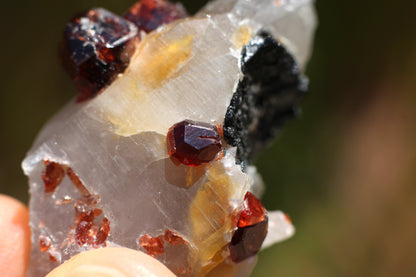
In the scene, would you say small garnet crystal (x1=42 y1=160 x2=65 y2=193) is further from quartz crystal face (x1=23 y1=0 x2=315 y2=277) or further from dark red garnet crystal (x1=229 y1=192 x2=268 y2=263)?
dark red garnet crystal (x1=229 y1=192 x2=268 y2=263)

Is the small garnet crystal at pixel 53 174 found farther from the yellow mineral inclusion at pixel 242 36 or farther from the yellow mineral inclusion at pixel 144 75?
the yellow mineral inclusion at pixel 242 36

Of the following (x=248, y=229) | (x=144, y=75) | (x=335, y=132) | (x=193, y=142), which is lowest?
(x=335, y=132)

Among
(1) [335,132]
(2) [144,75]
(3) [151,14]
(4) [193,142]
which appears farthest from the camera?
(1) [335,132]

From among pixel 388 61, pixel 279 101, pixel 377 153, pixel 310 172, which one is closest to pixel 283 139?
pixel 310 172

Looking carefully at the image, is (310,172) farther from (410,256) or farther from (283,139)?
(410,256)

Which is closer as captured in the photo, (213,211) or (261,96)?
(213,211)

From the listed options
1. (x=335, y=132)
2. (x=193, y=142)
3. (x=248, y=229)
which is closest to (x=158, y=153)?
(x=193, y=142)

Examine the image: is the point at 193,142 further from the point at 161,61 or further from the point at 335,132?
the point at 335,132

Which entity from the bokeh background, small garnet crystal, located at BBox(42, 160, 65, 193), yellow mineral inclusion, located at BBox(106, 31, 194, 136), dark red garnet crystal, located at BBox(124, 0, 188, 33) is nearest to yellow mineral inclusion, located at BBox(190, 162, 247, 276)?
yellow mineral inclusion, located at BBox(106, 31, 194, 136)
